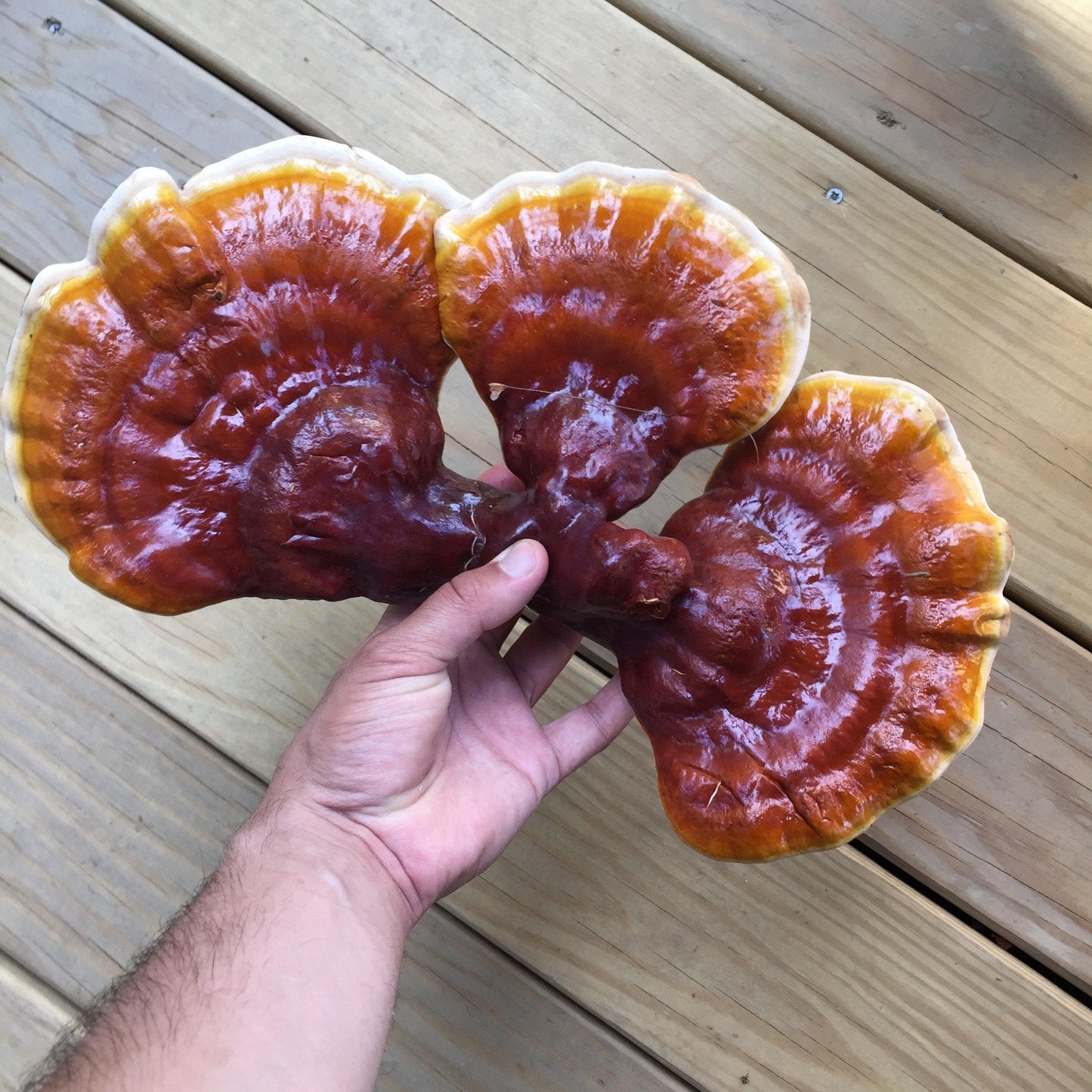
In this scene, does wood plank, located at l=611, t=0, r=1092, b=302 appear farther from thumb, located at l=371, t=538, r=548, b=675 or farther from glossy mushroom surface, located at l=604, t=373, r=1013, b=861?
thumb, located at l=371, t=538, r=548, b=675

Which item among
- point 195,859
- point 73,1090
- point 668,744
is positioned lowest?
point 195,859

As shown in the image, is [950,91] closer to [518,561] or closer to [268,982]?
[518,561]

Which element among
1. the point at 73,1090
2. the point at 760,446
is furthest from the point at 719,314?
the point at 73,1090

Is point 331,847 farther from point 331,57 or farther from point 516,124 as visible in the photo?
point 331,57

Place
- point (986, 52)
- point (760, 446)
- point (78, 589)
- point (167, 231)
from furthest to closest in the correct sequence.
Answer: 1. point (78, 589)
2. point (986, 52)
3. point (760, 446)
4. point (167, 231)

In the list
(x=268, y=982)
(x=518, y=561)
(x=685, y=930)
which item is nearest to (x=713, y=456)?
(x=518, y=561)

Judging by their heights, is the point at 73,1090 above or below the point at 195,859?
above
